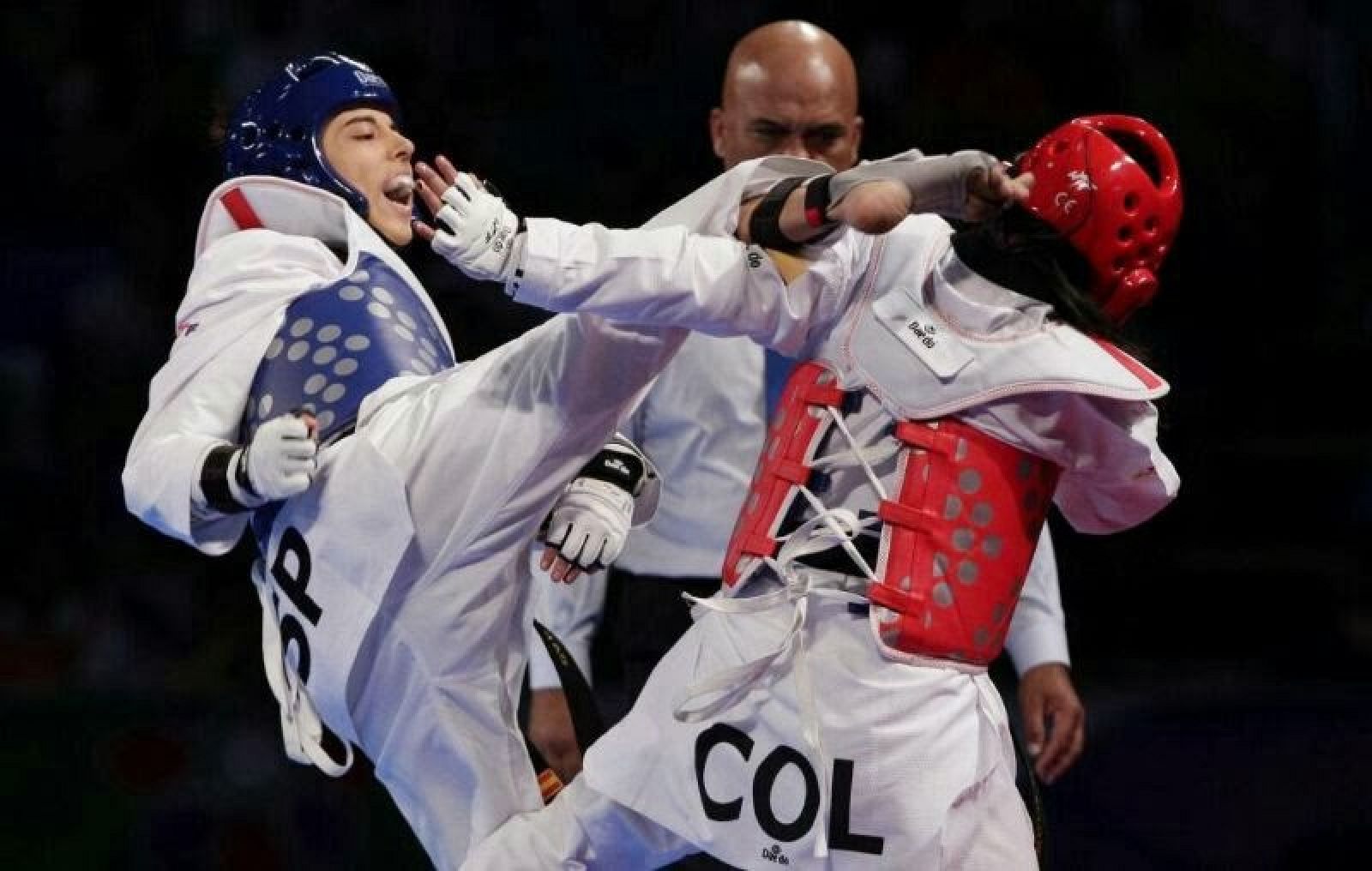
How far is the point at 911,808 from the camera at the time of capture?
2.13 metres

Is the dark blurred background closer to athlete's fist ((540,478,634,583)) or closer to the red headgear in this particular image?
athlete's fist ((540,478,634,583))

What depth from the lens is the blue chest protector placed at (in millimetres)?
2551

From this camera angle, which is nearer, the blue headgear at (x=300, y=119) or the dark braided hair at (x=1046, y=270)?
the dark braided hair at (x=1046, y=270)

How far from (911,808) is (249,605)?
274 centimetres

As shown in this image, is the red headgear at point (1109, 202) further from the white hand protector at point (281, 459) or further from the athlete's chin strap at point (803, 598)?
the white hand protector at point (281, 459)

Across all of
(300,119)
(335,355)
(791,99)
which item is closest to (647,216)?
(791,99)

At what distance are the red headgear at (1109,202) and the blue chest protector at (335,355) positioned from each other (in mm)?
951

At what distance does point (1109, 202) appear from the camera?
7.11 ft

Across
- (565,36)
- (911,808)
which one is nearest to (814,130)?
(911,808)

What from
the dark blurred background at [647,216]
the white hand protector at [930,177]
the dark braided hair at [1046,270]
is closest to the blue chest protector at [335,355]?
the white hand protector at [930,177]

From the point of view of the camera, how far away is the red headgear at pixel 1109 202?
7.13ft

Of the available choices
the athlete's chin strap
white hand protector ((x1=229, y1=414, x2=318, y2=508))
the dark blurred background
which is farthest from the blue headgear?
the dark blurred background

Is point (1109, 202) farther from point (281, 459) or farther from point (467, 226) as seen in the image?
point (281, 459)

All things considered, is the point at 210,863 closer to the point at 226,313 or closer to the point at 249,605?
the point at 249,605
